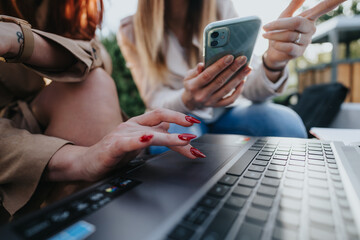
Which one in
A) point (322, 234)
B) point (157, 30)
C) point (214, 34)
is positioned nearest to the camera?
point (322, 234)

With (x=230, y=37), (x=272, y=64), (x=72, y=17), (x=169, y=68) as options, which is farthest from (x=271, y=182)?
(x=169, y=68)

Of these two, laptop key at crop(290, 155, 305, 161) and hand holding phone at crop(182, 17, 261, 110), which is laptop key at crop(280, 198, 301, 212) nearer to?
laptop key at crop(290, 155, 305, 161)

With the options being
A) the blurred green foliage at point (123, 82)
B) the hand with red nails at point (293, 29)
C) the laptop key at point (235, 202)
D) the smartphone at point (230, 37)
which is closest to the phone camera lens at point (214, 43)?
the smartphone at point (230, 37)

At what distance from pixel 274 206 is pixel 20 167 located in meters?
0.44

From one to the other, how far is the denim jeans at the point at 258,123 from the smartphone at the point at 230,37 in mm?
420

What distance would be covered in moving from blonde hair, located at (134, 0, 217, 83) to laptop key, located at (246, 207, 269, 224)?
1001 mm

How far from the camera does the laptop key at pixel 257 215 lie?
224 mm

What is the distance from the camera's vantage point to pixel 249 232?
207mm

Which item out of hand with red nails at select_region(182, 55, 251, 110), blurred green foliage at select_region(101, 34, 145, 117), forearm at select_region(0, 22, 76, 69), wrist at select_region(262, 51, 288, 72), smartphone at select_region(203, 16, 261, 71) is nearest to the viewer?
forearm at select_region(0, 22, 76, 69)

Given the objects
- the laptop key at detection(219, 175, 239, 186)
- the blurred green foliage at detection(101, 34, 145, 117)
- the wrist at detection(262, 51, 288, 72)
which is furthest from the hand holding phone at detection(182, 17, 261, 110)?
the blurred green foliage at detection(101, 34, 145, 117)

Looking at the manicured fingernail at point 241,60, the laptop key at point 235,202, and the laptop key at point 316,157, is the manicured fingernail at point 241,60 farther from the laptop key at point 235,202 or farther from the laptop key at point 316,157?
the laptop key at point 235,202

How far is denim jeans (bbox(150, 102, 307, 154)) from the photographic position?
2.91 ft

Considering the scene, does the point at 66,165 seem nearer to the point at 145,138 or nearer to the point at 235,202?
the point at 145,138

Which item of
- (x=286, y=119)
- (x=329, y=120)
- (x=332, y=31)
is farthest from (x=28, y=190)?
(x=332, y=31)
